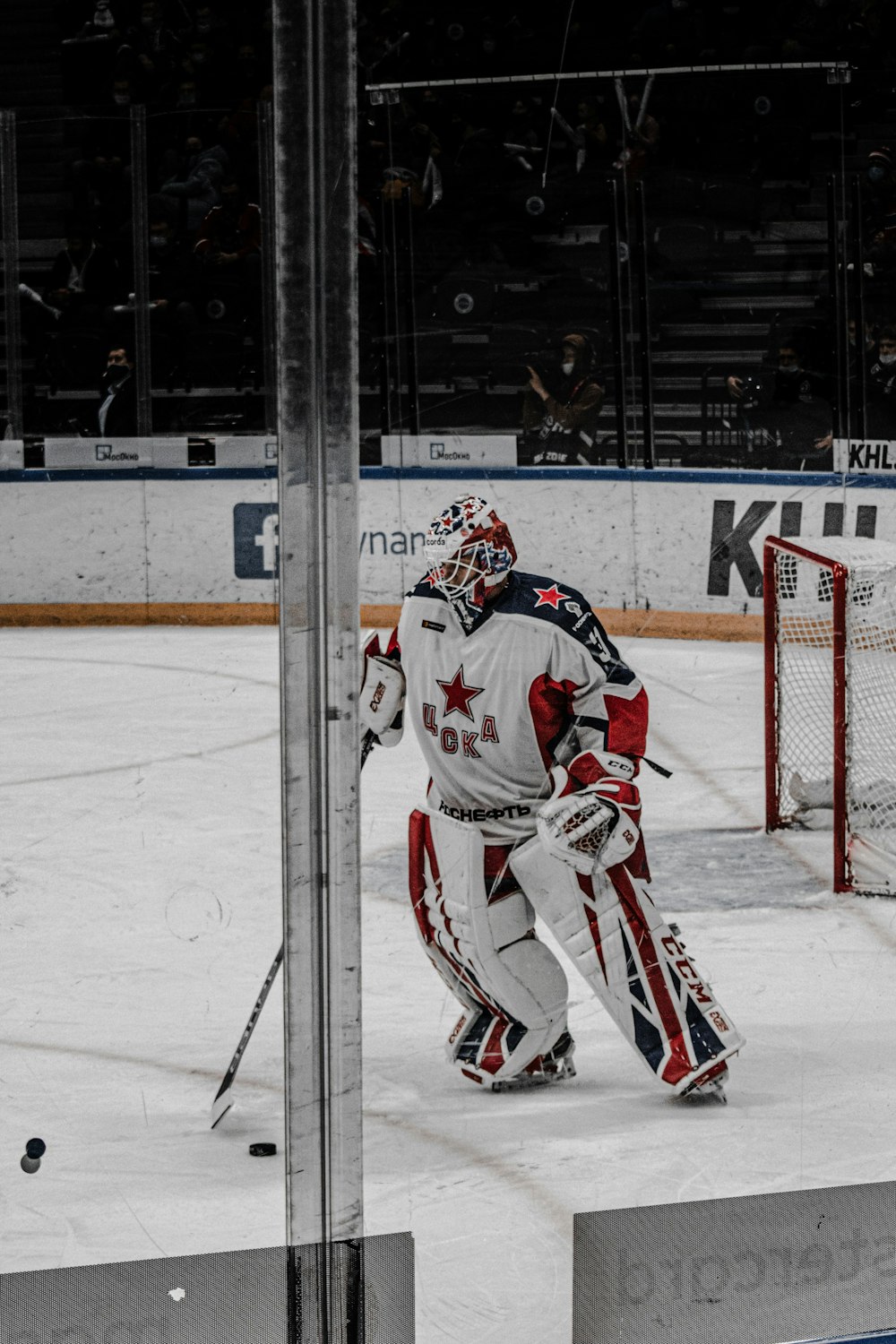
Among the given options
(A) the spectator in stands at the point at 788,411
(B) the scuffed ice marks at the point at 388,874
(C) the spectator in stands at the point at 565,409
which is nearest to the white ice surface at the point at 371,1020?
(B) the scuffed ice marks at the point at 388,874

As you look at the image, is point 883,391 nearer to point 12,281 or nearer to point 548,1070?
point 12,281

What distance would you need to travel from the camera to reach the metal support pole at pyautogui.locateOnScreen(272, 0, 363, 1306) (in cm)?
133

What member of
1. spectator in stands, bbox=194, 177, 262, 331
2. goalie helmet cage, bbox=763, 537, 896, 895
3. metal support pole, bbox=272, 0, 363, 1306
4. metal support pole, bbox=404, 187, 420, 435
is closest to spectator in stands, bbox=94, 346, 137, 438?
spectator in stands, bbox=194, 177, 262, 331

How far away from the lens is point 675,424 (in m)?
5.78

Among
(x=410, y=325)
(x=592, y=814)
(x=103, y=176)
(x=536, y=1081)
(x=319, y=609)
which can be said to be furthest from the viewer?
(x=410, y=325)

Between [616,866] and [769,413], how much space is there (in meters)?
3.67

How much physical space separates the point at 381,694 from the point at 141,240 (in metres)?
1.77

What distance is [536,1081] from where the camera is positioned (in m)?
2.64

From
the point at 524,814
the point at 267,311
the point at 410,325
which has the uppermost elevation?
the point at 410,325

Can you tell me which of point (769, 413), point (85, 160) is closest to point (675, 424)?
point (769, 413)

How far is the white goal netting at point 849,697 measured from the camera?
3861mm

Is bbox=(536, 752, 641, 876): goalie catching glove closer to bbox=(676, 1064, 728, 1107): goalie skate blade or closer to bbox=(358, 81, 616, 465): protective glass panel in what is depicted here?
bbox=(676, 1064, 728, 1107): goalie skate blade

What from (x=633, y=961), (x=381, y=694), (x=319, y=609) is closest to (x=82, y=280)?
(x=381, y=694)

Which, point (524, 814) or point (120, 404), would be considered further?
point (120, 404)
